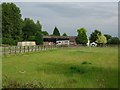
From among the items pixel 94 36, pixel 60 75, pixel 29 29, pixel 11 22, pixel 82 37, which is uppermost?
pixel 11 22

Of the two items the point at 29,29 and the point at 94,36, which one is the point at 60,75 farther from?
the point at 94,36

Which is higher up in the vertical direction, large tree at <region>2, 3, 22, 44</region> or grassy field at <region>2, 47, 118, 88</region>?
large tree at <region>2, 3, 22, 44</region>

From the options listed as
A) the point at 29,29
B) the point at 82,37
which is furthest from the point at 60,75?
the point at 82,37

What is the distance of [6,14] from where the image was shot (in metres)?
90.0

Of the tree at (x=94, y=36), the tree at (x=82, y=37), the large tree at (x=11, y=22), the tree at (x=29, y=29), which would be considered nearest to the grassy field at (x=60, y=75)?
the large tree at (x=11, y=22)

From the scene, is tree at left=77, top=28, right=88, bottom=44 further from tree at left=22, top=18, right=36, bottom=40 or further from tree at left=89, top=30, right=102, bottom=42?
tree at left=22, top=18, right=36, bottom=40

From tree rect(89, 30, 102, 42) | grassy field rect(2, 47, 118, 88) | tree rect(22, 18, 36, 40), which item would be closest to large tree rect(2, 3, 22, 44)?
tree rect(22, 18, 36, 40)

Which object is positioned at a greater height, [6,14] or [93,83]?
[6,14]

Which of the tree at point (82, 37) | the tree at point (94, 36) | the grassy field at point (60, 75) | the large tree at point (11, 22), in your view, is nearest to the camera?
the grassy field at point (60, 75)

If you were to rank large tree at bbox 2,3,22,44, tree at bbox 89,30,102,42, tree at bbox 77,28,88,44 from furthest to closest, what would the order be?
tree at bbox 89,30,102,42 → tree at bbox 77,28,88,44 → large tree at bbox 2,3,22,44

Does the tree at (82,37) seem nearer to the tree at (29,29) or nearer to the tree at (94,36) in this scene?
the tree at (94,36)

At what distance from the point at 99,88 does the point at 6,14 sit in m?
81.5

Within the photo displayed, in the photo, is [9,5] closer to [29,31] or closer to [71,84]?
[29,31]

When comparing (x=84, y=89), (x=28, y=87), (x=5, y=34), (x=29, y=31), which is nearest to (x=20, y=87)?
(x=28, y=87)
